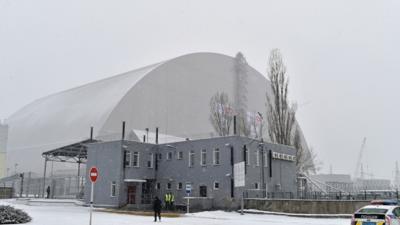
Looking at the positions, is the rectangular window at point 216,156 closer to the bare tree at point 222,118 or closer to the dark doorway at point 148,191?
the dark doorway at point 148,191

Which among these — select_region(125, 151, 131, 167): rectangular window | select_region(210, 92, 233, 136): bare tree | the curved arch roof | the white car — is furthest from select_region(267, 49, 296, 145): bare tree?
the white car

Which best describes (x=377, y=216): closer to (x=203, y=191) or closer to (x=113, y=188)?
(x=203, y=191)

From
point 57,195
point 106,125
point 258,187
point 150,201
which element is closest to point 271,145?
point 258,187

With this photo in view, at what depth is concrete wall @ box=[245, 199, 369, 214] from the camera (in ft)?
105

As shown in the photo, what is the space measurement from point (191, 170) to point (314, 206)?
1457cm

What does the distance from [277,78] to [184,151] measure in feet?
51.4

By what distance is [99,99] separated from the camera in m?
74.9

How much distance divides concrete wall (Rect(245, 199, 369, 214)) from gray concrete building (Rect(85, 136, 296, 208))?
448cm

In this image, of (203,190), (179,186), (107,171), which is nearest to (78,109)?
(107,171)

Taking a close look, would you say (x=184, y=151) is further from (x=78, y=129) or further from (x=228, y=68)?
(x=228, y=68)

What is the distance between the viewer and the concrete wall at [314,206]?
31906 millimetres

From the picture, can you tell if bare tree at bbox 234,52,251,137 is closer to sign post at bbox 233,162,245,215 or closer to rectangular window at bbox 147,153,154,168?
rectangular window at bbox 147,153,154,168

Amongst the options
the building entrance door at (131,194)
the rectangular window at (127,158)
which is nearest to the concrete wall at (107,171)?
the rectangular window at (127,158)

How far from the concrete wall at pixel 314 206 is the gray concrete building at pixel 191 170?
4.48 metres
